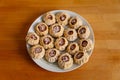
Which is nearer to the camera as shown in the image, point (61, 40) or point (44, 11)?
point (61, 40)

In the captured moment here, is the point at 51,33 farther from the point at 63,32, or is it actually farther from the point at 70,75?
the point at 70,75

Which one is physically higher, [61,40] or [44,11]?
[44,11]
